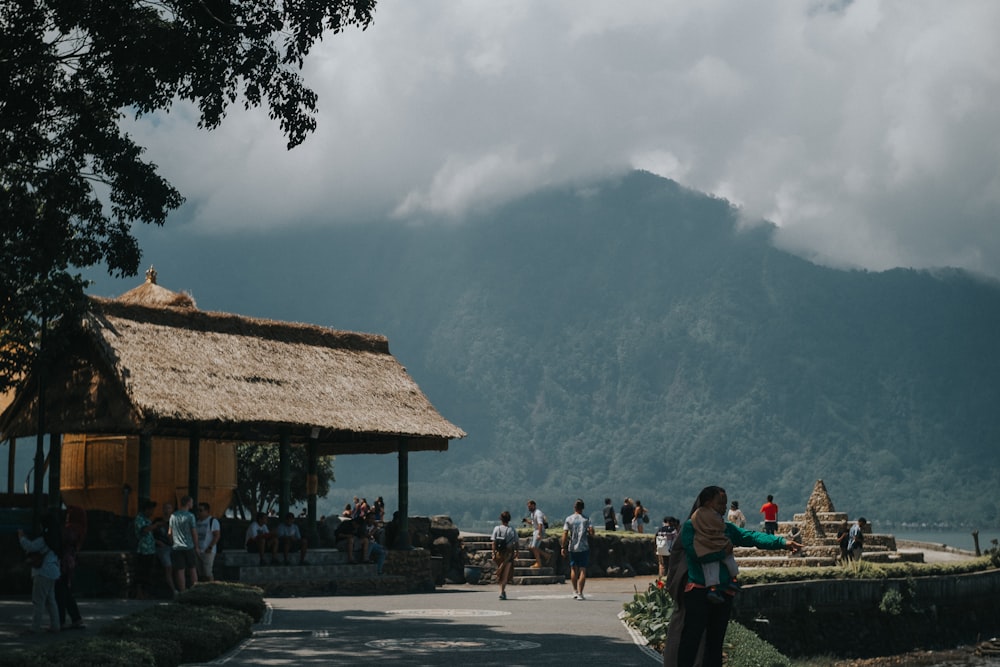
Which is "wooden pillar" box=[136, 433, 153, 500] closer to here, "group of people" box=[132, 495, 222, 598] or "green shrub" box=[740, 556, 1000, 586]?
"group of people" box=[132, 495, 222, 598]

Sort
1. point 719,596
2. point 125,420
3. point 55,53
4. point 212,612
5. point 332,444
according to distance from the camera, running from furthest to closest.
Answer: point 332,444, point 125,420, point 55,53, point 212,612, point 719,596

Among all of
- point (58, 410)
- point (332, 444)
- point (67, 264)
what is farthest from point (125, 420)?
point (332, 444)

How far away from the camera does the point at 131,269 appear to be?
22.2 meters

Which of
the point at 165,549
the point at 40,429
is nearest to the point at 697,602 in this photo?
the point at 165,549

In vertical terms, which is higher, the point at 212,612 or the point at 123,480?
the point at 123,480

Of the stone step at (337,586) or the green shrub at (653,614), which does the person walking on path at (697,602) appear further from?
the stone step at (337,586)

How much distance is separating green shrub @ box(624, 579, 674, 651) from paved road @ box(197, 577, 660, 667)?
9.8 inches

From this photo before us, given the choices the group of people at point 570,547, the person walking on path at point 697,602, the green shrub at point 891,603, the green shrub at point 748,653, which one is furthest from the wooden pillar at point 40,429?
the green shrub at point 891,603

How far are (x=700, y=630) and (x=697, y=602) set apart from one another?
232mm

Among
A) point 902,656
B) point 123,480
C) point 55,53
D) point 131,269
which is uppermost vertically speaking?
point 55,53

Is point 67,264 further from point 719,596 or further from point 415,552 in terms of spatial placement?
point 719,596

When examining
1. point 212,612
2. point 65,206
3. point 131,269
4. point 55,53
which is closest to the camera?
point 212,612

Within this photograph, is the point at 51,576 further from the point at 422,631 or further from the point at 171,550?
the point at 171,550

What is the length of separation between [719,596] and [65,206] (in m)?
13.7
